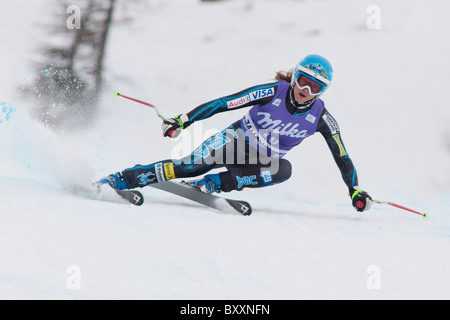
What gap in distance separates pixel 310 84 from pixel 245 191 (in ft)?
11.2

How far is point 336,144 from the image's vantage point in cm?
428

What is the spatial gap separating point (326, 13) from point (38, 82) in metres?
7.08

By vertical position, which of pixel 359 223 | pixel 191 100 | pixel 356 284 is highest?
pixel 191 100

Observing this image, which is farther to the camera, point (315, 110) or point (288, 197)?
point (288, 197)

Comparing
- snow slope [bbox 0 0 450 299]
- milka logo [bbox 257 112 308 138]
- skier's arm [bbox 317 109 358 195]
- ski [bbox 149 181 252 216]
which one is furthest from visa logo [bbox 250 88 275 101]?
snow slope [bbox 0 0 450 299]

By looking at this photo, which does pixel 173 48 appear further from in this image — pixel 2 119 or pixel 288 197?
pixel 2 119

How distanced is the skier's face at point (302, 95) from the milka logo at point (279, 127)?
0.72ft

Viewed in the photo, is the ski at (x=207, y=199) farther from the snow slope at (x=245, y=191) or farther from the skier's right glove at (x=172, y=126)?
the skier's right glove at (x=172, y=126)

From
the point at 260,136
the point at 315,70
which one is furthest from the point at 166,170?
the point at 315,70

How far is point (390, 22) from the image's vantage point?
490 inches

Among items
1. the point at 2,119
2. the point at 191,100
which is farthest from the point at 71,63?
the point at 2,119

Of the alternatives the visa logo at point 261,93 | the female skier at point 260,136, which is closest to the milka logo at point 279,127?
the female skier at point 260,136

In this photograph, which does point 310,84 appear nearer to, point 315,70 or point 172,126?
point 315,70

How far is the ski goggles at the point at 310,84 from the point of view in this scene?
12.6ft
